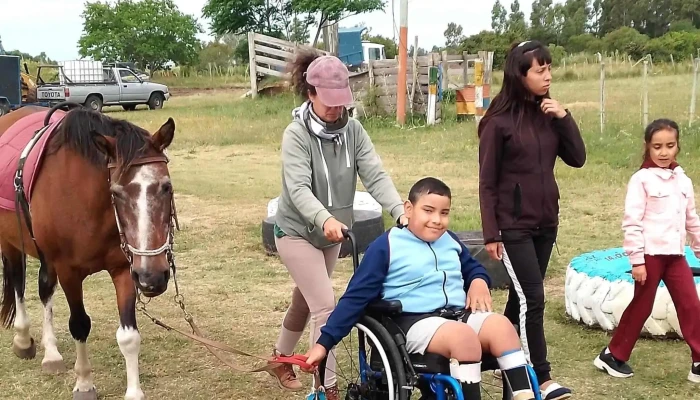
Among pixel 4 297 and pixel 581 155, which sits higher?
pixel 581 155

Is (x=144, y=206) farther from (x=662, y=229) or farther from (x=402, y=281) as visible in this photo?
(x=662, y=229)

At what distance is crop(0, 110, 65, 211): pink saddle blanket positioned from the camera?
12.5ft

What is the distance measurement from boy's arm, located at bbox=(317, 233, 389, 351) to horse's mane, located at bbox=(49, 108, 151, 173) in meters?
1.17

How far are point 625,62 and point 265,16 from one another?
19.0m

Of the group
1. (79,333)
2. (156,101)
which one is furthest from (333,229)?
(156,101)

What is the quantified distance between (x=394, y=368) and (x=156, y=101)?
82.3 ft

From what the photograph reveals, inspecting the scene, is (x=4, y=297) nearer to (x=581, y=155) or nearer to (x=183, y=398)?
(x=183, y=398)

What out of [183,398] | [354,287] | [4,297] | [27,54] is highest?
[27,54]

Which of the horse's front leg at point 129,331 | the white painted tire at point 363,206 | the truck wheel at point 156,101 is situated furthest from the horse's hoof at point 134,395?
the truck wheel at point 156,101

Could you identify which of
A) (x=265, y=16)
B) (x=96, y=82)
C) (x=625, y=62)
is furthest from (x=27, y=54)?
(x=625, y=62)

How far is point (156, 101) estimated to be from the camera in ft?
86.7

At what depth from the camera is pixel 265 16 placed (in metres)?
40.8

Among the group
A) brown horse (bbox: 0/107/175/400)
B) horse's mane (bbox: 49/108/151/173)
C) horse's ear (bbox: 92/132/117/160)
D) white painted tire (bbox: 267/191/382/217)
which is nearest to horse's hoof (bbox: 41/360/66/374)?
brown horse (bbox: 0/107/175/400)

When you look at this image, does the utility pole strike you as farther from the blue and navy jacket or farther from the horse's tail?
the blue and navy jacket
